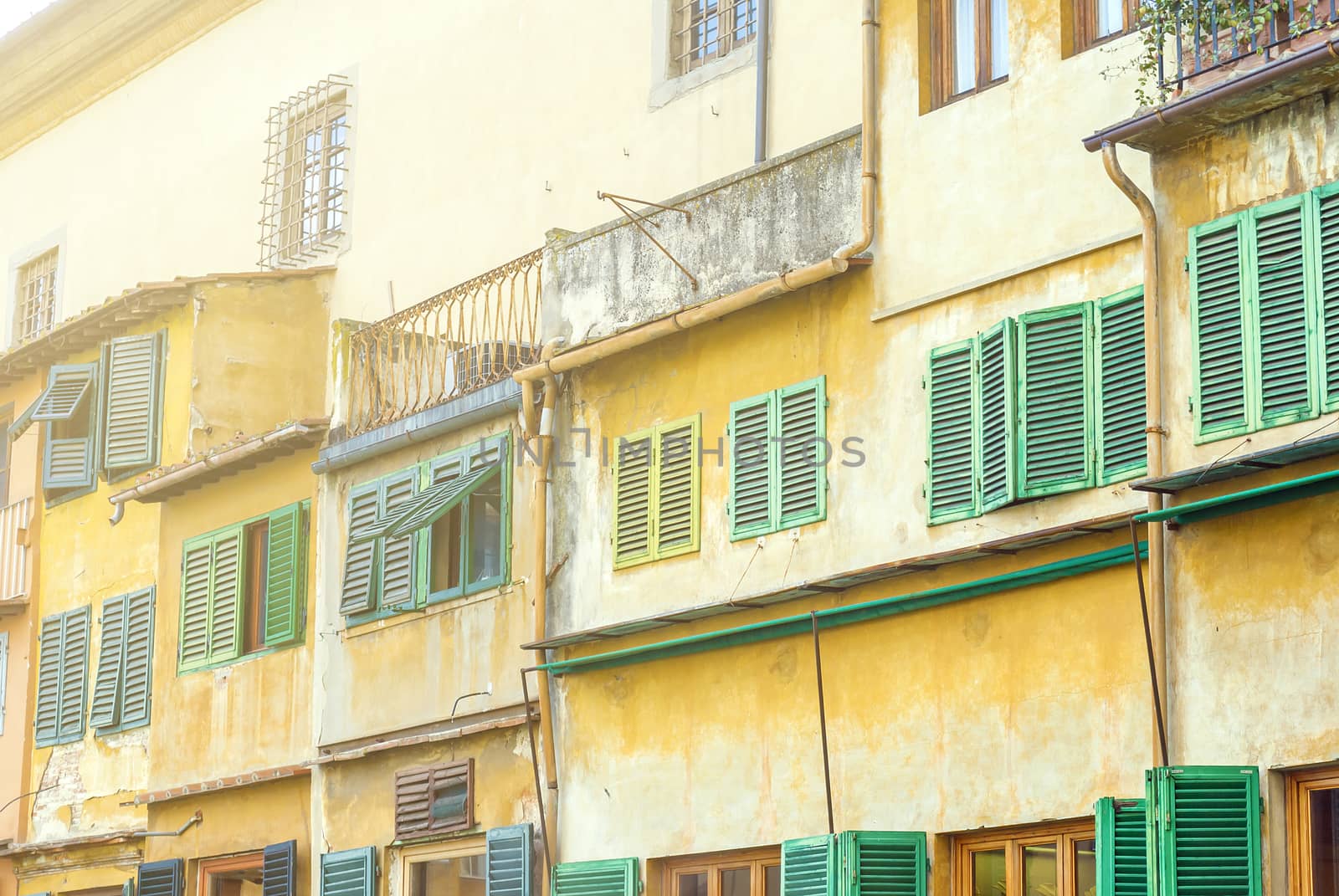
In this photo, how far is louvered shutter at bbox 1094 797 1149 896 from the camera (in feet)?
39.9

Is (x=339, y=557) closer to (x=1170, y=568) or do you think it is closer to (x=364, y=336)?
(x=364, y=336)

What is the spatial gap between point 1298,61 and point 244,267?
14.6 meters

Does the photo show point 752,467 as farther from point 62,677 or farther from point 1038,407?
point 62,677

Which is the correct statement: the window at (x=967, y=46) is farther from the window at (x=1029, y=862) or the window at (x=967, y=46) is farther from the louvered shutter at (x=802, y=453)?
the window at (x=1029, y=862)

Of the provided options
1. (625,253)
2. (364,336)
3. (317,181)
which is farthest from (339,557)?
(317,181)

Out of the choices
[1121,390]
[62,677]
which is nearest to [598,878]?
[1121,390]

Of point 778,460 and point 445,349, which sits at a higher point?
point 445,349

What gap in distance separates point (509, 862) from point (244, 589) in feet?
16.1

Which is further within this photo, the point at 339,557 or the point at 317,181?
the point at 317,181

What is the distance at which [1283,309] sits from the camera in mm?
12094

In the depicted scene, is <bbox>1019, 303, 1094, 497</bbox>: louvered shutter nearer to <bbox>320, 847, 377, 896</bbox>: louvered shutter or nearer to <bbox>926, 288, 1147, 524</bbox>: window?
<bbox>926, 288, 1147, 524</bbox>: window

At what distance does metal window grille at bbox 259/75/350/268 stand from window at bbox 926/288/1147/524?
1018cm

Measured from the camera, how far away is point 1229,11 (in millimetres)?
12320

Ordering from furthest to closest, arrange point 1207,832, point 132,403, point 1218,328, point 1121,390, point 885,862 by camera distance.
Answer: point 132,403 → point 885,862 → point 1121,390 → point 1218,328 → point 1207,832
